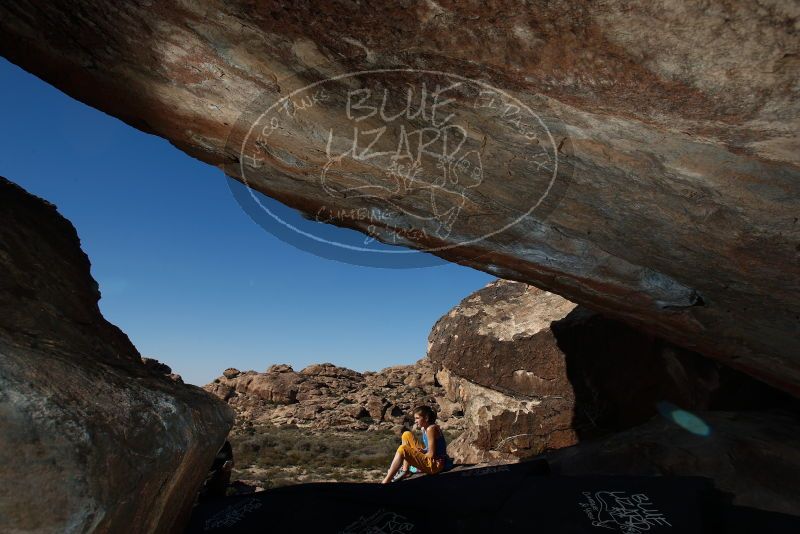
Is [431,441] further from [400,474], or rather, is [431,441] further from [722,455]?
[722,455]

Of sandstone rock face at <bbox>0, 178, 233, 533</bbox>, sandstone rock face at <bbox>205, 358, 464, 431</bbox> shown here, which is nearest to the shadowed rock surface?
sandstone rock face at <bbox>205, 358, 464, 431</bbox>

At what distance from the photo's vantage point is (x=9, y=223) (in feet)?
12.6

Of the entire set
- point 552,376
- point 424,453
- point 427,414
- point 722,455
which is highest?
point 552,376

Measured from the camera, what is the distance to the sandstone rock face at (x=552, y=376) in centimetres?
772

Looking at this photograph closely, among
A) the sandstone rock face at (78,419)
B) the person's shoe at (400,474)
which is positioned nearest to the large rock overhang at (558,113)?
the sandstone rock face at (78,419)

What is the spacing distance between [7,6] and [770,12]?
14.7 ft

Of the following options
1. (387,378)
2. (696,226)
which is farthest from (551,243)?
(387,378)

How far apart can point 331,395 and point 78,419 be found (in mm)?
36377

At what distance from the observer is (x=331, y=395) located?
123 ft

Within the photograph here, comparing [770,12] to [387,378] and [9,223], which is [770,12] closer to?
[9,223]

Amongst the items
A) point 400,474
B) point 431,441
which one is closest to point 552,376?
point 431,441

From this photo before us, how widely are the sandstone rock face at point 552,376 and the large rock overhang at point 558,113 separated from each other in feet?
6.78

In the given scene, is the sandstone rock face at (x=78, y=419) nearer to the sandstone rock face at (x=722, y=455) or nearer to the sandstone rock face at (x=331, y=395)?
the sandstone rock face at (x=722, y=455)

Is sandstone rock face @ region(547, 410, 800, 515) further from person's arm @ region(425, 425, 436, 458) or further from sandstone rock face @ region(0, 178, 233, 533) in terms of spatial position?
sandstone rock face @ region(0, 178, 233, 533)
